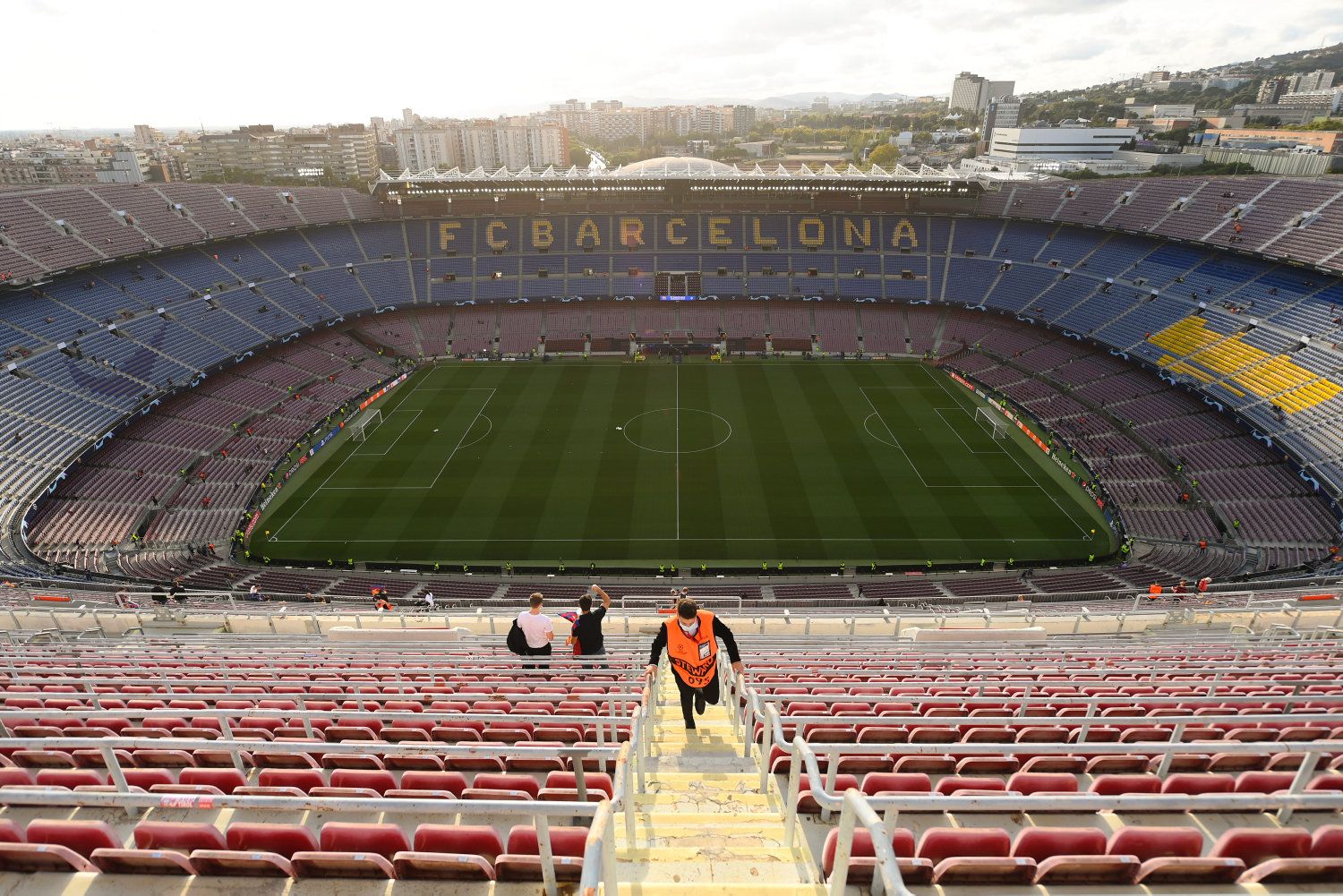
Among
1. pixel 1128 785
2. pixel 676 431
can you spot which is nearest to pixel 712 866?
pixel 1128 785

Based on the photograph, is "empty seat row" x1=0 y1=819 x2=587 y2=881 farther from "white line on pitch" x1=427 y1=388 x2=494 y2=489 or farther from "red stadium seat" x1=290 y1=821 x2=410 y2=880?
"white line on pitch" x1=427 y1=388 x2=494 y2=489

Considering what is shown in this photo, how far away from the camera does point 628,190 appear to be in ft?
235

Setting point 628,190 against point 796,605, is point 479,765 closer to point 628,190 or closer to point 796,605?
point 796,605

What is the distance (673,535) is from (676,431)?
12781 mm

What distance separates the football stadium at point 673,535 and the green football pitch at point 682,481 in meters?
0.33

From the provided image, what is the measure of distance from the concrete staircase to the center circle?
36745 mm

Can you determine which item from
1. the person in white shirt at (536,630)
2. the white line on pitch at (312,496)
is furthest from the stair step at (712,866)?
the white line on pitch at (312,496)

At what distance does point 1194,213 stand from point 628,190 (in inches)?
1950

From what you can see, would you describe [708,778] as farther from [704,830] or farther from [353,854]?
[353,854]

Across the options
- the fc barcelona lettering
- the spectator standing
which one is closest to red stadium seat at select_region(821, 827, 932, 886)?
the spectator standing

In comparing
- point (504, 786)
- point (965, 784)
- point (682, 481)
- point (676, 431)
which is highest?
point (504, 786)

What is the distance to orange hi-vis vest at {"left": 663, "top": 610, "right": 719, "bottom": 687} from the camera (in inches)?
353

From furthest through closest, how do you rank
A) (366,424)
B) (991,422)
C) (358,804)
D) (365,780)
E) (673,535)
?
(366,424), (991,422), (673,535), (365,780), (358,804)

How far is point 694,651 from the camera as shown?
29.4 feet
